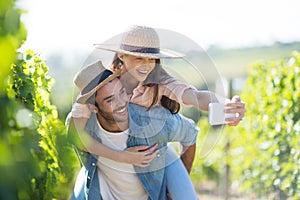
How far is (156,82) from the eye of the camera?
12.0 feet

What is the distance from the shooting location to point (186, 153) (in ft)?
13.1

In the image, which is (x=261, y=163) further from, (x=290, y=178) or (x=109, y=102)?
(x=109, y=102)

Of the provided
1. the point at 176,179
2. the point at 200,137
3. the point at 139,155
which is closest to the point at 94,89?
the point at 139,155

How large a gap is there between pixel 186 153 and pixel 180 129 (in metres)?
0.24

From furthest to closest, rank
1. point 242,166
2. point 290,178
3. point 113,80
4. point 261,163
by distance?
point 242,166 < point 261,163 < point 290,178 < point 113,80

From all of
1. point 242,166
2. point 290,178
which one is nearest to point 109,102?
point 290,178

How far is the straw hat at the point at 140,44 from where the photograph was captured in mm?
3566

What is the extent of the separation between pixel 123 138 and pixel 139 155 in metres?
0.13

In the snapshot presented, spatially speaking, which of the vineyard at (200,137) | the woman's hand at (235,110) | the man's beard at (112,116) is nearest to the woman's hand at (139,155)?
the man's beard at (112,116)

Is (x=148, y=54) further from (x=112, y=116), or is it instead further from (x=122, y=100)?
(x=112, y=116)

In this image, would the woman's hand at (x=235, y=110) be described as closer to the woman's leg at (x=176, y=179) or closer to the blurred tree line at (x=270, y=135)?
the woman's leg at (x=176, y=179)

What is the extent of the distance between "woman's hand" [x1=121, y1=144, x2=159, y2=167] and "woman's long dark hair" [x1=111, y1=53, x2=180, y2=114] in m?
0.23

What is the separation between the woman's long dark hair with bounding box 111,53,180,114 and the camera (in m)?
3.61

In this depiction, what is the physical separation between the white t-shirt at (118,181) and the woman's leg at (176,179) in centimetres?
15
